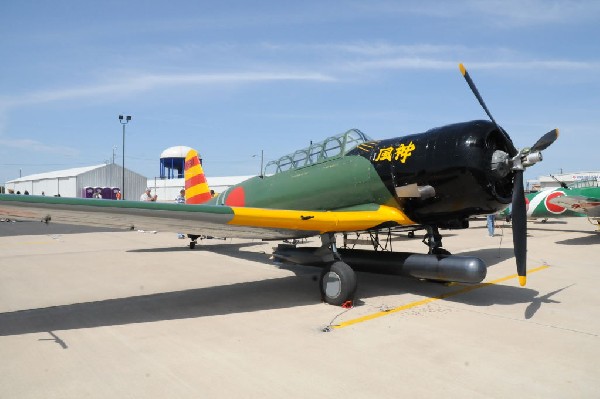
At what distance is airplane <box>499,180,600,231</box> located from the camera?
14.4 m

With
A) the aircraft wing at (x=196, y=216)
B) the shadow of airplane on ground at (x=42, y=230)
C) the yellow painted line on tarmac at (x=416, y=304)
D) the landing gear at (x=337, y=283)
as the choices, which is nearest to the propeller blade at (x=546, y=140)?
the aircraft wing at (x=196, y=216)

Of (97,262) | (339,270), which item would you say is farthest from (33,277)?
(339,270)

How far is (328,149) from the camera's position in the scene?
7.13 meters

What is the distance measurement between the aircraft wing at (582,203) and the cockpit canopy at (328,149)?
11020mm

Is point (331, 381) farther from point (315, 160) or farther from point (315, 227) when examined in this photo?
point (315, 160)

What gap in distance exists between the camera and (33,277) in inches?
299

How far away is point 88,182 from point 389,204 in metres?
54.6

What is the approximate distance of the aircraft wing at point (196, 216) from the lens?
4449 millimetres

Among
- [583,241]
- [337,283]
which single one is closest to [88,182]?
[583,241]

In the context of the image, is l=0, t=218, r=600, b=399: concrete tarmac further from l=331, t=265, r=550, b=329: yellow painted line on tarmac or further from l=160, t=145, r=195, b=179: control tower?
l=160, t=145, r=195, b=179: control tower

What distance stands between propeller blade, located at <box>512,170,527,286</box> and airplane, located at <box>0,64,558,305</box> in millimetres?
13

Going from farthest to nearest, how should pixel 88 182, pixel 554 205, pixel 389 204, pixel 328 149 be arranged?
pixel 88 182, pixel 554 205, pixel 328 149, pixel 389 204

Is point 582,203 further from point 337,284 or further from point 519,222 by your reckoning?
point 337,284

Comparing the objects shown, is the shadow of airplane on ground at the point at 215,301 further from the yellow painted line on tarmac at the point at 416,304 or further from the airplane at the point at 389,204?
the airplane at the point at 389,204
